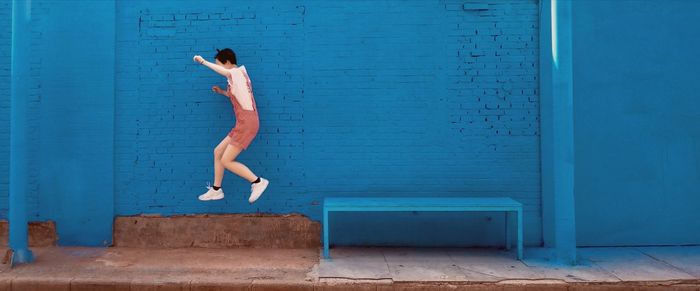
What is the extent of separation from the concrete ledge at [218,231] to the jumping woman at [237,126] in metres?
0.37

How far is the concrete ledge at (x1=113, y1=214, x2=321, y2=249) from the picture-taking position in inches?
232

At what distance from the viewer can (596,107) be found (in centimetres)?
590

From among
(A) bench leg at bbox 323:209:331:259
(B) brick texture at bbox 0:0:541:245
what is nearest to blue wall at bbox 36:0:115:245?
(B) brick texture at bbox 0:0:541:245

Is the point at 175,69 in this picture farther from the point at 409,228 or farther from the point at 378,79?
the point at 409,228

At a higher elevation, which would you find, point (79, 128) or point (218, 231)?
point (79, 128)

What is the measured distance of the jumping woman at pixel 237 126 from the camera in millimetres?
5473

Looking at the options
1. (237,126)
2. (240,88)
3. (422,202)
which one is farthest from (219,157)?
(422,202)

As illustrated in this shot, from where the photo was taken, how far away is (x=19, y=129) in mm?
5059

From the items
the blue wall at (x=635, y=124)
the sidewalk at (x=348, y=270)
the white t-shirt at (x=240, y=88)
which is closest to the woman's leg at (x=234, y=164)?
the white t-shirt at (x=240, y=88)

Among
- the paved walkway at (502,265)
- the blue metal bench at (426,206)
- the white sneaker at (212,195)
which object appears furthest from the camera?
the white sneaker at (212,195)

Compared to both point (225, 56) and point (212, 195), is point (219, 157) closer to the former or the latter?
point (212, 195)

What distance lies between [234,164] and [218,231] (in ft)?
3.02

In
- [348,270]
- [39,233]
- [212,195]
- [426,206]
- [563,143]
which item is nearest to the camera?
[348,270]

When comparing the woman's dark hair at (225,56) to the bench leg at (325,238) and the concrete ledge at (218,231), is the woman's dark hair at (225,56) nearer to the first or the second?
the concrete ledge at (218,231)
